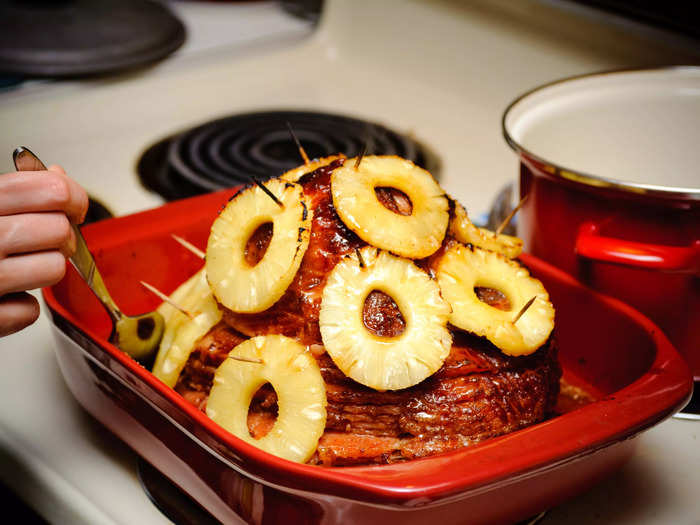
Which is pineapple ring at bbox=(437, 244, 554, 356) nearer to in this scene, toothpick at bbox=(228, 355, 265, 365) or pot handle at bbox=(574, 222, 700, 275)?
pot handle at bbox=(574, 222, 700, 275)

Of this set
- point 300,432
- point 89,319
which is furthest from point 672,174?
point 89,319

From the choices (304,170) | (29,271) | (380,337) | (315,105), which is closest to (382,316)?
(380,337)

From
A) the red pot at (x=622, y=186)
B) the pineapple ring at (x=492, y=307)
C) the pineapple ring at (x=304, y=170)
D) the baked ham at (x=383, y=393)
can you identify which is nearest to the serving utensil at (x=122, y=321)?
the baked ham at (x=383, y=393)

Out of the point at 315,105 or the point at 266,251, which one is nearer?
the point at 266,251

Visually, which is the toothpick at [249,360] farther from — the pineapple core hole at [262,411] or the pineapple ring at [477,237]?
the pineapple ring at [477,237]

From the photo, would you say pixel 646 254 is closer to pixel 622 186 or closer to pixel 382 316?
pixel 622 186

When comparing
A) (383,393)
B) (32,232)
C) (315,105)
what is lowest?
(315,105)

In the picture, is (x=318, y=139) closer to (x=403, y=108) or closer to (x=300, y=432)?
(x=403, y=108)
